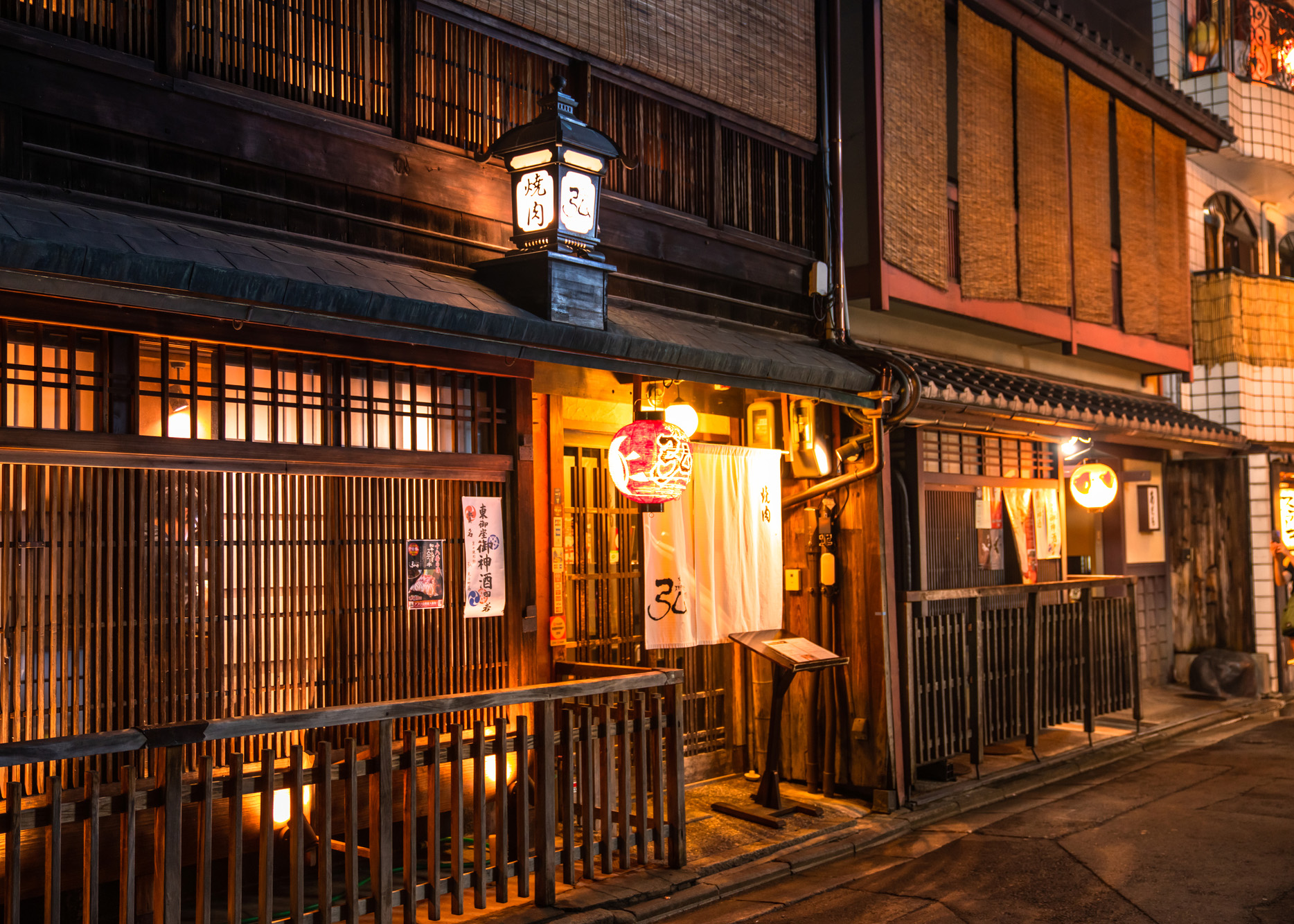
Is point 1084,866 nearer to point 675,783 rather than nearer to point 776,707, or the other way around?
point 776,707

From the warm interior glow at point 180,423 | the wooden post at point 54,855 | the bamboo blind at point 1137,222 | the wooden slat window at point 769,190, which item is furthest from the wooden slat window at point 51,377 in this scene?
the bamboo blind at point 1137,222

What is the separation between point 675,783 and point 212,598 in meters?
4.03

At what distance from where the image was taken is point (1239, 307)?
21297 millimetres

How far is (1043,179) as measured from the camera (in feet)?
54.3

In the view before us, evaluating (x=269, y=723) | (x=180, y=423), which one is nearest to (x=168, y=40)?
(x=180, y=423)

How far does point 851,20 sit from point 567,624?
8.75 meters

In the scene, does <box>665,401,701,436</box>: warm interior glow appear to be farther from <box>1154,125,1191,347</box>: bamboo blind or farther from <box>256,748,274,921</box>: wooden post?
<box>1154,125,1191,347</box>: bamboo blind

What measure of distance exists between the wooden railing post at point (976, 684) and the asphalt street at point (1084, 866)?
2.52ft

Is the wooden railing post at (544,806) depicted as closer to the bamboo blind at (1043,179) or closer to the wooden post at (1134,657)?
the wooden post at (1134,657)

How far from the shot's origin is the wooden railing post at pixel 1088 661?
15.0m

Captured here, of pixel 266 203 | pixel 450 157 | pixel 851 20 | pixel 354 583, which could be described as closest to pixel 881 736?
pixel 354 583

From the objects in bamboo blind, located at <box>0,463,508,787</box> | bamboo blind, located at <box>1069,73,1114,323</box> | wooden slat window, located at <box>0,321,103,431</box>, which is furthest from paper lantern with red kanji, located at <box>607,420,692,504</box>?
bamboo blind, located at <box>1069,73,1114,323</box>

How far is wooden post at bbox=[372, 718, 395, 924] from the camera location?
6891 millimetres

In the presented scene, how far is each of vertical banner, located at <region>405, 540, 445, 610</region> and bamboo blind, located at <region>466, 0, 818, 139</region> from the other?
4.57 metres
